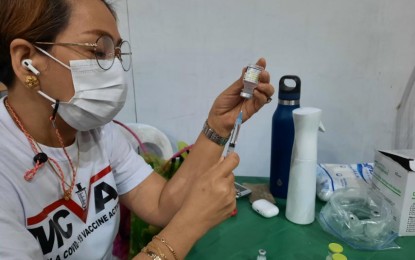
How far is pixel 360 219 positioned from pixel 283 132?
335mm

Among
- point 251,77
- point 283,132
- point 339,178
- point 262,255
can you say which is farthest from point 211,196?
point 339,178

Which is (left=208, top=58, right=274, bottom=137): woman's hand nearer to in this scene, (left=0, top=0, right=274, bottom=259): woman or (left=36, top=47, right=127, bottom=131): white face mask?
(left=0, top=0, right=274, bottom=259): woman

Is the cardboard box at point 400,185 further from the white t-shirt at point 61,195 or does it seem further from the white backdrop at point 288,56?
the white t-shirt at point 61,195

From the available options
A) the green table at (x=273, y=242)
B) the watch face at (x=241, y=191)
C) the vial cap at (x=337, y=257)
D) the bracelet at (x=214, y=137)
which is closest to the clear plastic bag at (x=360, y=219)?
the green table at (x=273, y=242)

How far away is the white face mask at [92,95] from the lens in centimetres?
72

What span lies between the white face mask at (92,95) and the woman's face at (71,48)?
0.04 ft

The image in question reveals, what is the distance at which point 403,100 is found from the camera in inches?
54.1

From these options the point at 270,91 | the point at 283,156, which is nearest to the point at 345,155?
the point at 283,156

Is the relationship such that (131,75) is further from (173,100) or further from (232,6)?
(232,6)

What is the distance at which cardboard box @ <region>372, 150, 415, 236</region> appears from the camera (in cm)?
84

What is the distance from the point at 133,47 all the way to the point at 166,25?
0.18 meters

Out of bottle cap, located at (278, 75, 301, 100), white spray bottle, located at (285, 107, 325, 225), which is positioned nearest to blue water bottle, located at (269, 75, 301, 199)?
bottle cap, located at (278, 75, 301, 100)

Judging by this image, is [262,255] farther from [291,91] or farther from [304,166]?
[291,91]

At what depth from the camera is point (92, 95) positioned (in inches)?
29.4
